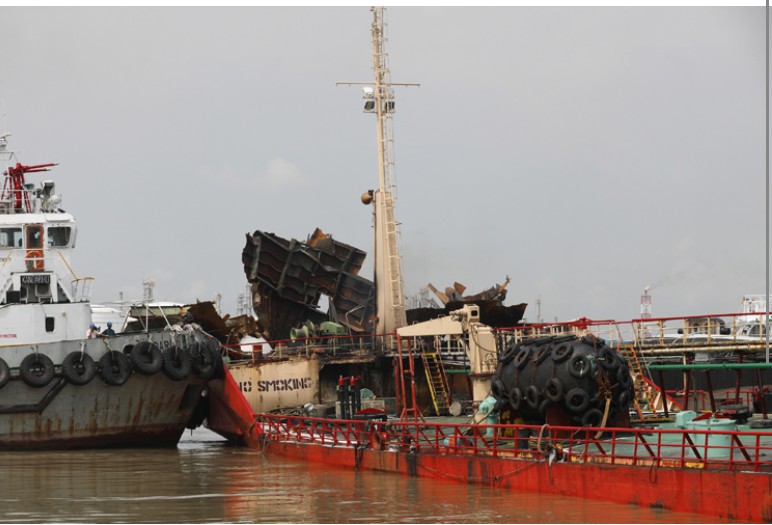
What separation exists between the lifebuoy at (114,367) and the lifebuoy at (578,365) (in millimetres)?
13375

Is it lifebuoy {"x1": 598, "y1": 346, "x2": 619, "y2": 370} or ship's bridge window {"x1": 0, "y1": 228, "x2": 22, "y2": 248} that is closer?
lifebuoy {"x1": 598, "y1": 346, "x2": 619, "y2": 370}

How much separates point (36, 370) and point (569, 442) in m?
15.7

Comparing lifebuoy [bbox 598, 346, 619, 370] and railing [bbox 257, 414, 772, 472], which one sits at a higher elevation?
lifebuoy [bbox 598, 346, 619, 370]

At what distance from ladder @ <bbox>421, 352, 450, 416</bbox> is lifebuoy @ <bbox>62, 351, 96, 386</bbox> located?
373 inches

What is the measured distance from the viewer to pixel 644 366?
1176 inches

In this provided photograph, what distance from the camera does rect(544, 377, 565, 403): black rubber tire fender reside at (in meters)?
24.7

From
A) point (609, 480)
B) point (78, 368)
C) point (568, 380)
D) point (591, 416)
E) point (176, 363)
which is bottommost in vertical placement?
point (609, 480)

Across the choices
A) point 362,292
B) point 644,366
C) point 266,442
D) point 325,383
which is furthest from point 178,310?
point 644,366

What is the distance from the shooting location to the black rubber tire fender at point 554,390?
973 inches

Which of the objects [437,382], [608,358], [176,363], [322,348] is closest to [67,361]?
[176,363]

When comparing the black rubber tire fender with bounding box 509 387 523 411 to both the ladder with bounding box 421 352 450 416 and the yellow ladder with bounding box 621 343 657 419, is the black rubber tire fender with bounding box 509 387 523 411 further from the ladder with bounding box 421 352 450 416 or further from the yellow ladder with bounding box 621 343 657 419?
the ladder with bounding box 421 352 450 416

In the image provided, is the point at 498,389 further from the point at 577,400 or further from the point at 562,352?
the point at 577,400

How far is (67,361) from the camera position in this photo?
1261 inches

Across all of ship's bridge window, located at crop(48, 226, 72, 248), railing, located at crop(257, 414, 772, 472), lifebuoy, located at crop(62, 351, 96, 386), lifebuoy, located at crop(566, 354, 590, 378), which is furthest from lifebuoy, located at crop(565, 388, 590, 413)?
ship's bridge window, located at crop(48, 226, 72, 248)
